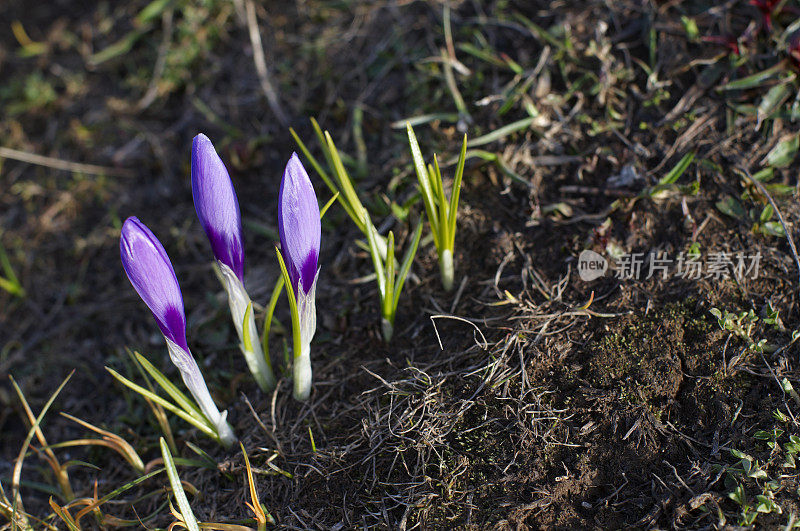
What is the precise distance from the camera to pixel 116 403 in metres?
2.17

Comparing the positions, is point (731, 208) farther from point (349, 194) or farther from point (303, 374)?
point (303, 374)

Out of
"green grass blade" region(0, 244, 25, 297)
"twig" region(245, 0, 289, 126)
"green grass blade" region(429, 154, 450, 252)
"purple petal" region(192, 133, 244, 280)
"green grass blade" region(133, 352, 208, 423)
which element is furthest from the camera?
"twig" region(245, 0, 289, 126)

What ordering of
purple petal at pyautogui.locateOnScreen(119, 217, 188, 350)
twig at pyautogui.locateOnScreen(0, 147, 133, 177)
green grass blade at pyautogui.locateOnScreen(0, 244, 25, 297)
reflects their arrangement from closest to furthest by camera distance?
purple petal at pyautogui.locateOnScreen(119, 217, 188, 350) < green grass blade at pyautogui.locateOnScreen(0, 244, 25, 297) < twig at pyautogui.locateOnScreen(0, 147, 133, 177)

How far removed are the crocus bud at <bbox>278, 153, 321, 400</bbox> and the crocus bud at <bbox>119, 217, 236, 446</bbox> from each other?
27cm

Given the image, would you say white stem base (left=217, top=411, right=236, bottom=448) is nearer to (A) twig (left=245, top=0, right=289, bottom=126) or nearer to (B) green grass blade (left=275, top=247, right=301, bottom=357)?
(B) green grass blade (left=275, top=247, right=301, bottom=357)

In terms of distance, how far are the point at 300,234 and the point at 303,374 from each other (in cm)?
51

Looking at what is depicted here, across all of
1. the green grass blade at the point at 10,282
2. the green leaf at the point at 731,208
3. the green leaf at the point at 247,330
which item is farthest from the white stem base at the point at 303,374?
the green grass blade at the point at 10,282

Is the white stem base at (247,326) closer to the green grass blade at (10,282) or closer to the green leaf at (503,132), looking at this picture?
the green leaf at (503,132)

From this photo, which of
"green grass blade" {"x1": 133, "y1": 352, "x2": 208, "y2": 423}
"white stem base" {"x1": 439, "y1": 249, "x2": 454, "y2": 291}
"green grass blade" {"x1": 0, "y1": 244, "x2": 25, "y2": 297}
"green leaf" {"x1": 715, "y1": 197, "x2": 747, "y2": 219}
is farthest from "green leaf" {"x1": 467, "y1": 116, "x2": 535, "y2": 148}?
"green grass blade" {"x1": 0, "y1": 244, "x2": 25, "y2": 297}

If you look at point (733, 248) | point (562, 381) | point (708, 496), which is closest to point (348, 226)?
point (562, 381)

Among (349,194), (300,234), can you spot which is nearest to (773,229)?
(349,194)

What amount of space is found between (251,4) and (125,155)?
0.93m

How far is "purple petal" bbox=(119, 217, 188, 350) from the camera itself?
1303 mm

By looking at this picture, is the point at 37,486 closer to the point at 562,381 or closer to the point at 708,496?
the point at 562,381
